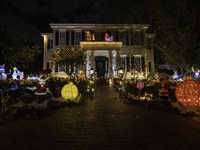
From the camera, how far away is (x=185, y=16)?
8328 millimetres

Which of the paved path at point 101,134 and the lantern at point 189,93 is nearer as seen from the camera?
the paved path at point 101,134

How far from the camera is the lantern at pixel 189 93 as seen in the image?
13.8ft

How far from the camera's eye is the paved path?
2477mm

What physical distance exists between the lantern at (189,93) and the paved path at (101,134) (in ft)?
1.84

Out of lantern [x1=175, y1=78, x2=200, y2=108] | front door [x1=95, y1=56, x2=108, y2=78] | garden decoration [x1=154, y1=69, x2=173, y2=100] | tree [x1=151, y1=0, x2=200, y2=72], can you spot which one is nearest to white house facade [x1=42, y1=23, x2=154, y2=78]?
front door [x1=95, y1=56, x2=108, y2=78]

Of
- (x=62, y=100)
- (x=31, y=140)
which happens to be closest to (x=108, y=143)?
(x=31, y=140)

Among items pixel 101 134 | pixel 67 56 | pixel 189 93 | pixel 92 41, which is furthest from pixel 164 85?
pixel 92 41

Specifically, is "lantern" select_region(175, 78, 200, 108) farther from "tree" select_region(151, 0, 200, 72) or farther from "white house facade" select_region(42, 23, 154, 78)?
"white house facade" select_region(42, 23, 154, 78)

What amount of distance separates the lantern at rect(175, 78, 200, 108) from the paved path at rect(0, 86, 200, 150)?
0.56 metres

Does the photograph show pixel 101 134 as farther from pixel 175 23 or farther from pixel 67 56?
pixel 175 23

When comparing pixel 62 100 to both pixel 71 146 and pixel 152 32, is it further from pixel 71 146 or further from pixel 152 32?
pixel 152 32

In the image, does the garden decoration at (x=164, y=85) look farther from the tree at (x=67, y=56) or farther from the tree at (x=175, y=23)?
the tree at (x=67, y=56)

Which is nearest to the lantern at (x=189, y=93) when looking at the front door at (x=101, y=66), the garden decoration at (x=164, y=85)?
the garden decoration at (x=164, y=85)

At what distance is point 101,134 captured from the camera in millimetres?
3010
